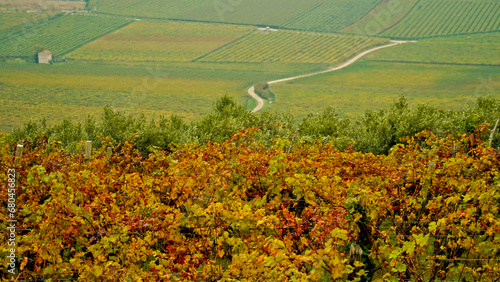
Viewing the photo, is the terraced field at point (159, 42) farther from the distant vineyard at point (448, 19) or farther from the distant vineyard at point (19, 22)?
the distant vineyard at point (448, 19)

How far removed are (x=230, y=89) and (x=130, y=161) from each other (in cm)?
10097

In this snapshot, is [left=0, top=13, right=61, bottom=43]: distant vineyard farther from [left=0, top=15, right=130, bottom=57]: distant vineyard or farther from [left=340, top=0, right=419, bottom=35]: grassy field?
[left=340, top=0, right=419, bottom=35]: grassy field

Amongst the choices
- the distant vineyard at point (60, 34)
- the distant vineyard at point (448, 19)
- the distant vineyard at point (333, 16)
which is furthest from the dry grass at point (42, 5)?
the distant vineyard at point (448, 19)

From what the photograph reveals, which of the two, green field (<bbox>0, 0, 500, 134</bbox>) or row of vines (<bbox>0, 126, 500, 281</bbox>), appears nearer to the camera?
row of vines (<bbox>0, 126, 500, 281</bbox>)

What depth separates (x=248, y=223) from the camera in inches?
422

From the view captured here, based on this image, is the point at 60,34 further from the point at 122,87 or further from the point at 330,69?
the point at 330,69

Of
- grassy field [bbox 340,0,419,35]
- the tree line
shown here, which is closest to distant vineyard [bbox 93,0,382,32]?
grassy field [bbox 340,0,419,35]

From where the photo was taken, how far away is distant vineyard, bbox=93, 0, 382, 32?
6668 inches

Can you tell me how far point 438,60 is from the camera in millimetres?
135750

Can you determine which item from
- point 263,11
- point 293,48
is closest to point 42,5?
point 263,11

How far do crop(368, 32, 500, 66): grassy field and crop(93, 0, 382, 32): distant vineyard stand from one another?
26369 millimetres

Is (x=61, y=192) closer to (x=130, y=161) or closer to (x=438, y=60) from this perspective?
(x=130, y=161)

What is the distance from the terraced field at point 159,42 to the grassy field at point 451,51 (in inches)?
1918

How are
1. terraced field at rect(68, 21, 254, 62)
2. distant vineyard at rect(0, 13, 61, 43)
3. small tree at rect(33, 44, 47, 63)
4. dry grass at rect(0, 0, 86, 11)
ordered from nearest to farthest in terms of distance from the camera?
1. small tree at rect(33, 44, 47, 63)
2. terraced field at rect(68, 21, 254, 62)
3. distant vineyard at rect(0, 13, 61, 43)
4. dry grass at rect(0, 0, 86, 11)
